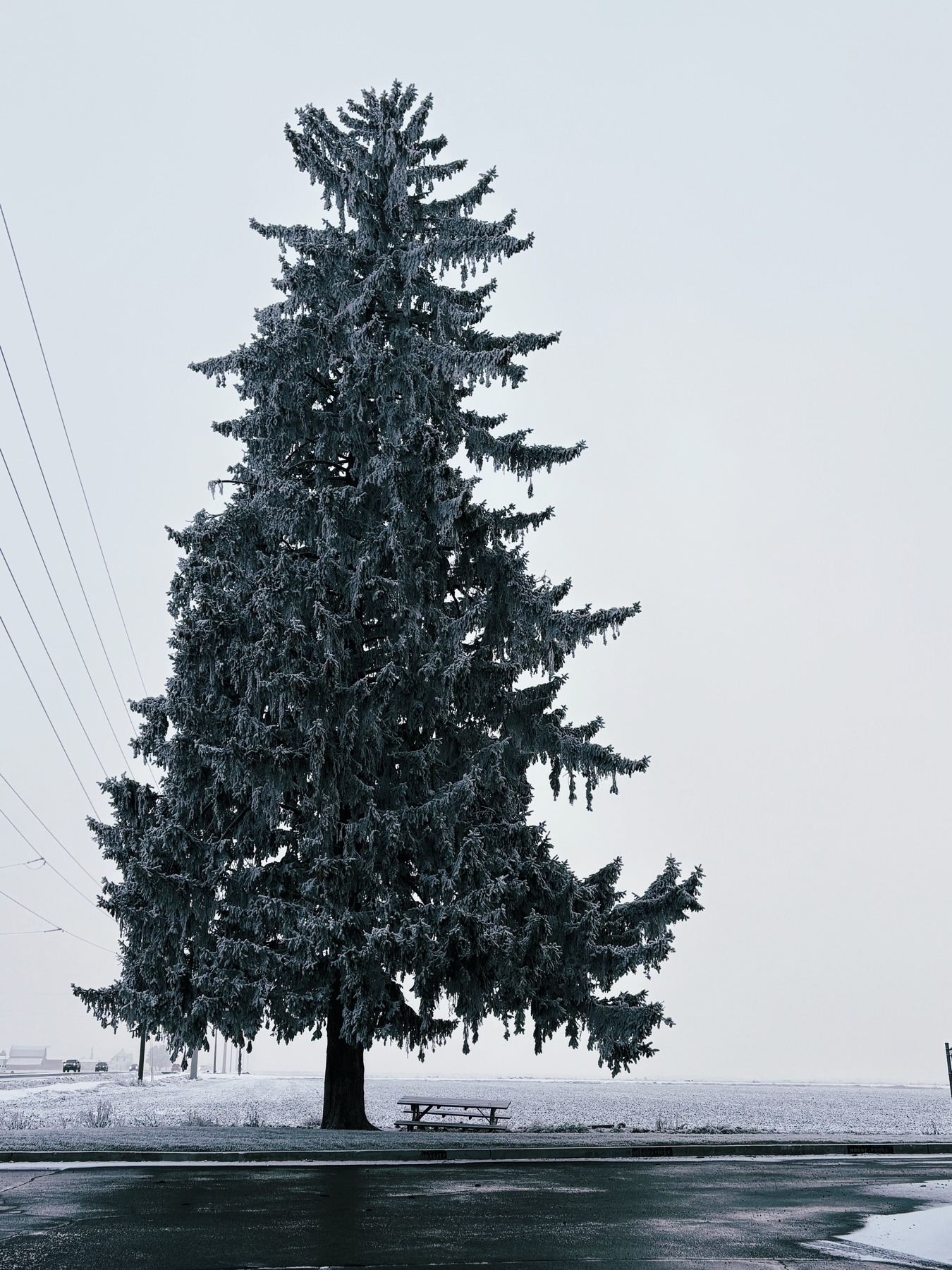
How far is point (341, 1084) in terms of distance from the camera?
18422mm

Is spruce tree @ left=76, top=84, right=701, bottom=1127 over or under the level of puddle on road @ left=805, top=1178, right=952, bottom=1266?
over

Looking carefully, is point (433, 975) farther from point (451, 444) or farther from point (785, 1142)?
point (451, 444)

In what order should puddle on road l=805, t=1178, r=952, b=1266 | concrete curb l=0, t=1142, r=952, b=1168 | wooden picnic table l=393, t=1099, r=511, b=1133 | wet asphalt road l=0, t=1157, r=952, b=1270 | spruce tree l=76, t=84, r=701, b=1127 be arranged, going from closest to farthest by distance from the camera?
wet asphalt road l=0, t=1157, r=952, b=1270 < puddle on road l=805, t=1178, r=952, b=1266 < concrete curb l=0, t=1142, r=952, b=1168 < spruce tree l=76, t=84, r=701, b=1127 < wooden picnic table l=393, t=1099, r=511, b=1133

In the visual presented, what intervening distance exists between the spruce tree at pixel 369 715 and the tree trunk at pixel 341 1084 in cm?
5

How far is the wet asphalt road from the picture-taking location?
687 cm

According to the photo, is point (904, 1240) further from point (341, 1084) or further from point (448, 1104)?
point (448, 1104)

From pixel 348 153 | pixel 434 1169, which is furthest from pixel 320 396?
pixel 434 1169

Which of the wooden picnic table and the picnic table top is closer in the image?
the wooden picnic table

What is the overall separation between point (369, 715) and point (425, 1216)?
33.3 ft

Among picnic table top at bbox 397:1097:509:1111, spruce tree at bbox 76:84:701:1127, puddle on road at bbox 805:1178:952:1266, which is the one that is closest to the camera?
puddle on road at bbox 805:1178:952:1266

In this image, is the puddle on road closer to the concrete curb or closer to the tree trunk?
the concrete curb

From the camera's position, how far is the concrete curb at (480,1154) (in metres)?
12.5

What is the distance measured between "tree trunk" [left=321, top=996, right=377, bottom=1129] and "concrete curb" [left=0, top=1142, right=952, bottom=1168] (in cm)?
420

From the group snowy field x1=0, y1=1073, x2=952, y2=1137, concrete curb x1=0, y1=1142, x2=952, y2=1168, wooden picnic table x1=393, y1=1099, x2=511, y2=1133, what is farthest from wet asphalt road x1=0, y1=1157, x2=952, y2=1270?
wooden picnic table x1=393, y1=1099, x2=511, y2=1133
